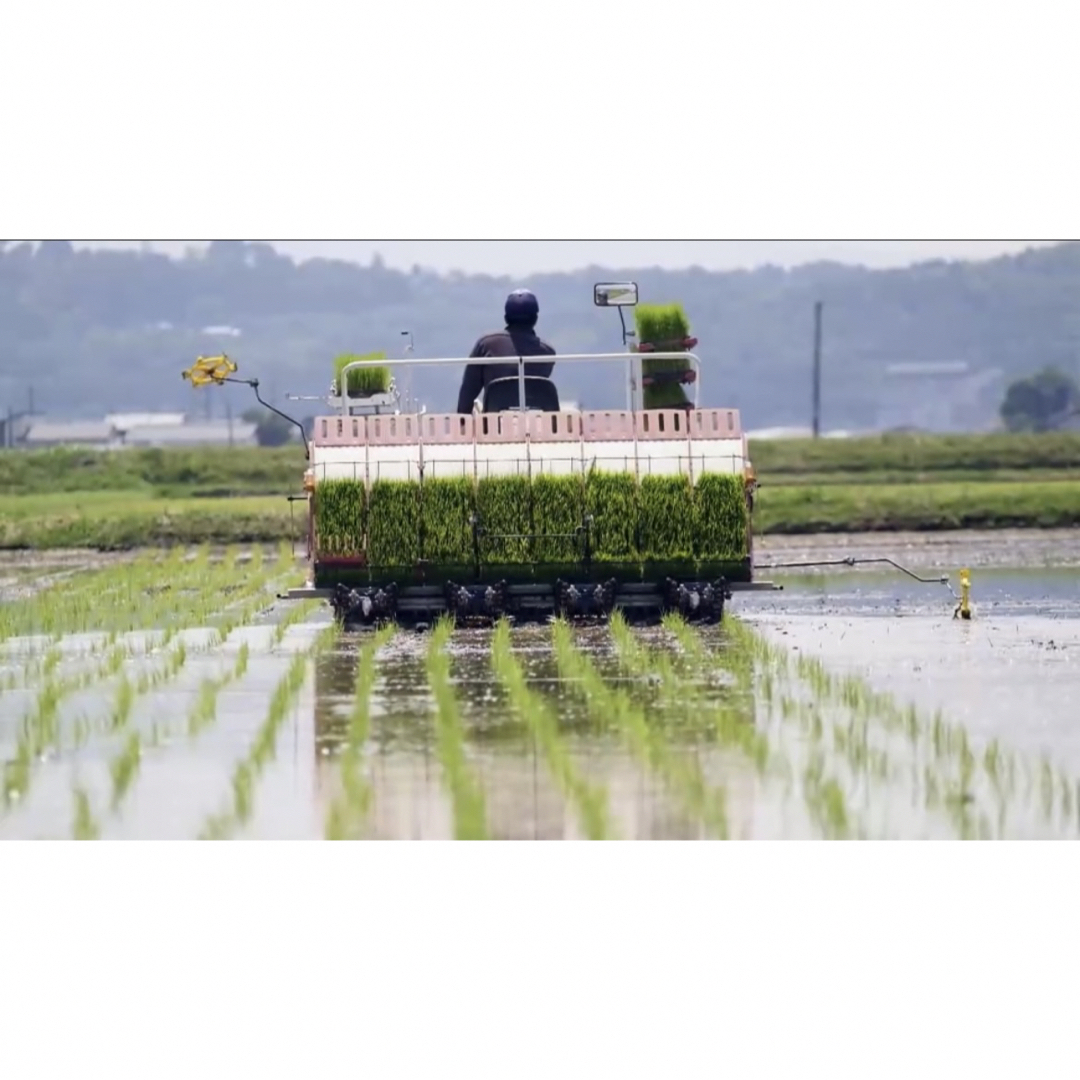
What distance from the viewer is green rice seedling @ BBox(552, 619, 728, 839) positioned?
11689 mm

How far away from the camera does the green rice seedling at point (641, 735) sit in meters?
11.7

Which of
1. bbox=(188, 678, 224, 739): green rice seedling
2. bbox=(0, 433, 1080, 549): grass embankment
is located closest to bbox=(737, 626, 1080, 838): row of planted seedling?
bbox=(188, 678, 224, 739): green rice seedling

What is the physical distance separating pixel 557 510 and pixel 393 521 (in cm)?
150

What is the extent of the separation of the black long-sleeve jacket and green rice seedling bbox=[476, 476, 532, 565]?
1.75 m

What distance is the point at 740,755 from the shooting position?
43.9 ft

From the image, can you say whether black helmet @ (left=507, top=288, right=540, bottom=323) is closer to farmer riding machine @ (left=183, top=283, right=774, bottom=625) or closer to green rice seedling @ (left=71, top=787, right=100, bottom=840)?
farmer riding machine @ (left=183, top=283, right=774, bottom=625)

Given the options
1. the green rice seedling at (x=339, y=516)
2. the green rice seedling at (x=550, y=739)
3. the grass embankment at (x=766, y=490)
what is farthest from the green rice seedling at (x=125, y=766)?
the grass embankment at (x=766, y=490)

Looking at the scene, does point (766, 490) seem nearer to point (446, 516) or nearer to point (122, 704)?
point (446, 516)

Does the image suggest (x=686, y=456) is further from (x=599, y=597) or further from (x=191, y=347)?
(x=191, y=347)

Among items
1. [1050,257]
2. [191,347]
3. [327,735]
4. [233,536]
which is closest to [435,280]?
[191,347]

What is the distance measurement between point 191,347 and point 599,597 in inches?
5411

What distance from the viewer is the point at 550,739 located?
45.8ft

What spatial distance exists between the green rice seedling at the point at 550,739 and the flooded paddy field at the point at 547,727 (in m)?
0.03

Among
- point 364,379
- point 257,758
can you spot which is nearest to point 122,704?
point 257,758
